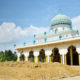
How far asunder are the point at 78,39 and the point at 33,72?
1462 centimetres

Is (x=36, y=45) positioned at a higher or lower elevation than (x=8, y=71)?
higher

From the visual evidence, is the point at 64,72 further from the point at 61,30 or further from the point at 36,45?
the point at 61,30

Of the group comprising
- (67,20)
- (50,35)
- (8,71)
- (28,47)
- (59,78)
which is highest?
(67,20)

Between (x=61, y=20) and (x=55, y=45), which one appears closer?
(x=55, y=45)

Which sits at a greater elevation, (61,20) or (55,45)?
(61,20)

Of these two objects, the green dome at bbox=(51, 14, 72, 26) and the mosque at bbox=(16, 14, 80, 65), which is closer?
the mosque at bbox=(16, 14, 80, 65)

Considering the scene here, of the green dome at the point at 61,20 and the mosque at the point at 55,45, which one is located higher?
the green dome at the point at 61,20

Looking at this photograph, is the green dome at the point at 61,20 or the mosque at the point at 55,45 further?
the green dome at the point at 61,20

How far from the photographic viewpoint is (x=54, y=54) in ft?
102

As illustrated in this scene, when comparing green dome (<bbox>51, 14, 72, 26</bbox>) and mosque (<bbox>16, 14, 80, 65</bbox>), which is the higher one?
green dome (<bbox>51, 14, 72, 26</bbox>)

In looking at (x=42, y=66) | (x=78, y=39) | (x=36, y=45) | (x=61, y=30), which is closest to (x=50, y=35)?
(x=61, y=30)

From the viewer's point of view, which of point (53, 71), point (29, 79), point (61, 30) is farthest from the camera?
point (61, 30)

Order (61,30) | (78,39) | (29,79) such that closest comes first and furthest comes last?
1. (29,79)
2. (78,39)
3. (61,30)

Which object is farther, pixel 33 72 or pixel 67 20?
pixel 67 20
